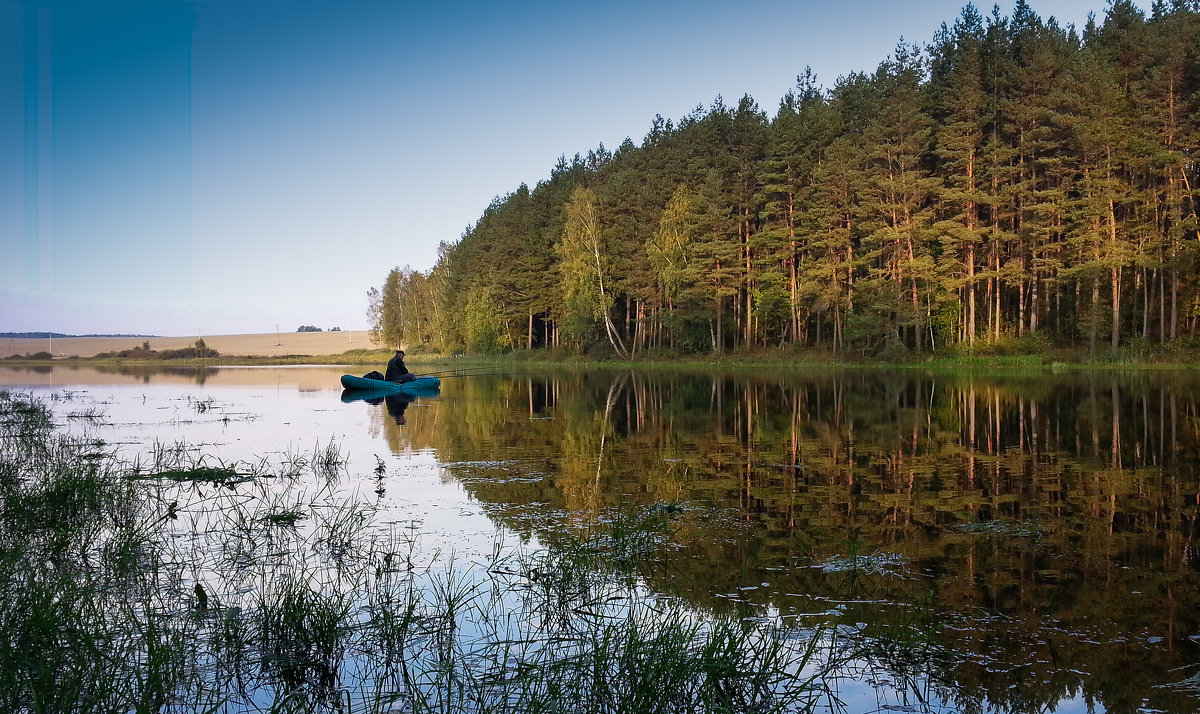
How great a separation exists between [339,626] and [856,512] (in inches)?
245

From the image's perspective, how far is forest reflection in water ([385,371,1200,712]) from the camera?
518 centimetres

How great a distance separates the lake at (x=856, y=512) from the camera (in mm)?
5121


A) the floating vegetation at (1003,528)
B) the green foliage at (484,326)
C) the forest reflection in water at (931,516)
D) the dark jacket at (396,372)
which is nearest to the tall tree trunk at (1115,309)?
the forest reflection in water at (931,516)

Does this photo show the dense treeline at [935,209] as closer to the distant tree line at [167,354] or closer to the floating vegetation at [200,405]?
the floating vegetation at [200,405]

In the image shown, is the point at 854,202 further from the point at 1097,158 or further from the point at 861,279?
the point at 1097,158

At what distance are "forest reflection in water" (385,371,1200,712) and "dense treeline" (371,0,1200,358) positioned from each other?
23.2 metres

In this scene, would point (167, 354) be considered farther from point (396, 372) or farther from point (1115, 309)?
point (1115, 309)

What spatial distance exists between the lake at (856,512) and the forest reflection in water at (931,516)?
3 centimetres

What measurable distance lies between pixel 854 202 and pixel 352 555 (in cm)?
4835

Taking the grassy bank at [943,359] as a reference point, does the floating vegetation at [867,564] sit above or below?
below

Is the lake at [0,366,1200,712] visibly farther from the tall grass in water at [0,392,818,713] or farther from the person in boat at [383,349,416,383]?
the person in boat at [383,349,416,383]

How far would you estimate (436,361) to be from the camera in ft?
277

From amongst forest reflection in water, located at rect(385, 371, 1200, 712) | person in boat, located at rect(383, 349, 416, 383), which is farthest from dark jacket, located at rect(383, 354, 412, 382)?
forest reflection in water, located at rect(385, 371, 1200, 712)

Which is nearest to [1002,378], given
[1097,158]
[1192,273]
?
[1192,273]
